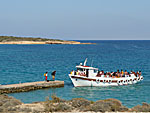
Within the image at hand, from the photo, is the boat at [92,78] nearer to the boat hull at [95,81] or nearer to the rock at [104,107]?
the boat hull at [95,81]

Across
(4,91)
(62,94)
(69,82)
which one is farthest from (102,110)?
(69,82)

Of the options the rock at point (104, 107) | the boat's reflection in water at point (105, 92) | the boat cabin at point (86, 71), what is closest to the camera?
the rock at point (104, 107)

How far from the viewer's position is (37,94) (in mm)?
28766

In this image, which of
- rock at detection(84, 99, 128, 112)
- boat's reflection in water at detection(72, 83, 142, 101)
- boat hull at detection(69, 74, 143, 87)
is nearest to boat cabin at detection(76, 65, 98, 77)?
boat hull at detection(69, 74, 143, 87)

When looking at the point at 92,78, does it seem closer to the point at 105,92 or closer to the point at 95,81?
the point at 95,81

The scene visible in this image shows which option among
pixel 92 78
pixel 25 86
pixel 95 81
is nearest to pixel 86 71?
pixel 92 78

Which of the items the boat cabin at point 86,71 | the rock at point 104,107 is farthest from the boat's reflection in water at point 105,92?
the rock at point 104,107

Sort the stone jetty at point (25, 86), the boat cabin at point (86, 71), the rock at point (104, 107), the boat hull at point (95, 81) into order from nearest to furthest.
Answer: the rock at point (104, 107), the stone jetty at point (25, 86), the boat hull at point (95, 81), the boat cabin at point (86, 71)

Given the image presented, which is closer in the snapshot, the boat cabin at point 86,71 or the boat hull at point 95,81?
the boat hull at point 95,81

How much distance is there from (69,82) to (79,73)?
343 centimetres

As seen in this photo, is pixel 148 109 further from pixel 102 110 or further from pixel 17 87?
pixel 17 87

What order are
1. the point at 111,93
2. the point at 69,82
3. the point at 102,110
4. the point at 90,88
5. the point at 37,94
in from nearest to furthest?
the point at 102,110 → the point at 37,94 → the point at 111,93 → the point at 90,88 → the point at 69,82

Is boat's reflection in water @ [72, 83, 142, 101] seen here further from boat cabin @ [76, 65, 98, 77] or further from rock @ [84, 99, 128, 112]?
rock @ [84, 99, 128, 112]

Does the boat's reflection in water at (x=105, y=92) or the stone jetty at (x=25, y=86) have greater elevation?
the stone jetty at (x=25, y=86)
